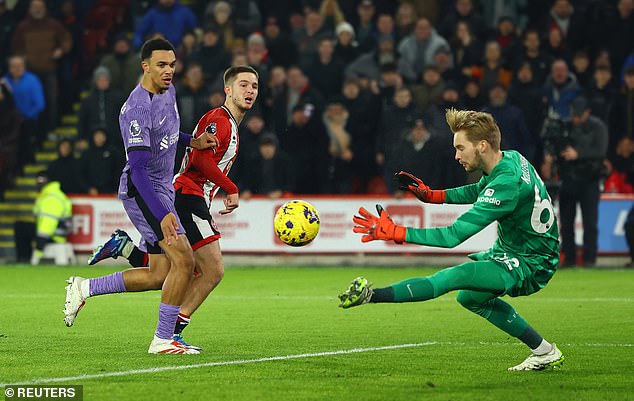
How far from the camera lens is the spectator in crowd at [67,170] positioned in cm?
2248

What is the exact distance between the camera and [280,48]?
23.7 metres

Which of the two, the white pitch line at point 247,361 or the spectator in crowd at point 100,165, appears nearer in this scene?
the white pitch line at point 247,361

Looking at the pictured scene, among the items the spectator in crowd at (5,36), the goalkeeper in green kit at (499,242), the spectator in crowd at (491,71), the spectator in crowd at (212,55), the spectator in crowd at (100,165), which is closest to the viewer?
the goalkeeper in green kit at (499,242)

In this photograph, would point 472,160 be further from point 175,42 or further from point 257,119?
point 175,42

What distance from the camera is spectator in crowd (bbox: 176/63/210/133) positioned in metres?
22.2

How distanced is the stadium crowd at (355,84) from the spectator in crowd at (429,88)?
2 centimetres

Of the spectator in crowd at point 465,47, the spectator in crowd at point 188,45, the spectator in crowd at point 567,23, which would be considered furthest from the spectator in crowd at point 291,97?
the spectator in crowd at point 567,23

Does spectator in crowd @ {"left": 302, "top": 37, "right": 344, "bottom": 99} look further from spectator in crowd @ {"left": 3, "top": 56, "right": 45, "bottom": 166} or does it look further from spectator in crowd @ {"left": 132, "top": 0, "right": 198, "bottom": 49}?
spectator in crowd @ {"left": 3, "top": 56, "right": 45, "bottom": 166}

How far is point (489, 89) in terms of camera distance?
2148 cm

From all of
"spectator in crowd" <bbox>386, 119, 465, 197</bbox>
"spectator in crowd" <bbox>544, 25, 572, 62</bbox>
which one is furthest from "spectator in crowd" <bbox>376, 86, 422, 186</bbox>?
"spectator in crowd" <bbox>544, 25, 572, 62</bbox>

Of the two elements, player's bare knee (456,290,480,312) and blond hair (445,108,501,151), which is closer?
blond hair (445,108,501,151)

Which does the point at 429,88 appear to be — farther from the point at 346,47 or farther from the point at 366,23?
the point at 366,23

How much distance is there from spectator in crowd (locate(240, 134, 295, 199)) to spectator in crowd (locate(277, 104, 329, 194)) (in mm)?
228

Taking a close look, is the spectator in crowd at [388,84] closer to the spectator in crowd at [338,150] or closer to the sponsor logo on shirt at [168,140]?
the spectator in crowd at [338,150]
